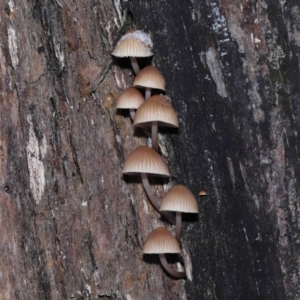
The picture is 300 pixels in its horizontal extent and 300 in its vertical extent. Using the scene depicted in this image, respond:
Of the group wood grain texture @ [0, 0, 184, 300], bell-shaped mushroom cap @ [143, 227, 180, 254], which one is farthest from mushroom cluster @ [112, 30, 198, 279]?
wood grain texture @ [0, 0, 184, 300]

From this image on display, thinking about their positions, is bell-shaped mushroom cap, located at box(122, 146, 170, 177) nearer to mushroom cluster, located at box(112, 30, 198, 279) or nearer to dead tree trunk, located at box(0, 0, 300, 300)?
mushroom cluster, located at box(112, 30, 198, 279)

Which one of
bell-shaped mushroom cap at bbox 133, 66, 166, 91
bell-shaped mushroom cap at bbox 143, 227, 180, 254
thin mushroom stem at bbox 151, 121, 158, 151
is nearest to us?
bell-shaped mushroom cap at bbox 143, 227, 180, 254

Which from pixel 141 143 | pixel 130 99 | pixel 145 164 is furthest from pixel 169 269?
pixel 130 99

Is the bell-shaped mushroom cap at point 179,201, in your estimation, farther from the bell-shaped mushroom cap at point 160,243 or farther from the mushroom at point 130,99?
the mushroom at point 130,99

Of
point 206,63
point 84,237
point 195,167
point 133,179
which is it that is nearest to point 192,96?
point 206,63

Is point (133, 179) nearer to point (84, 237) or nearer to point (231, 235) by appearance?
point (84, 237)

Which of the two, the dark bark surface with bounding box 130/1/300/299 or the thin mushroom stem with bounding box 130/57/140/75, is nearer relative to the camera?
the dark bark surface with bounding box 130/1/300/299

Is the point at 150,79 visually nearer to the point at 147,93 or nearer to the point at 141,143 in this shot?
the point at 147,93
